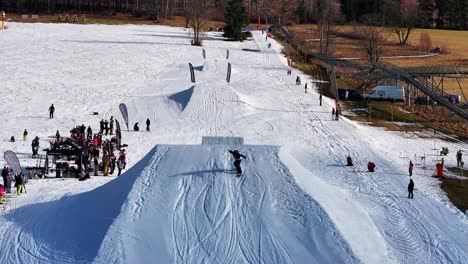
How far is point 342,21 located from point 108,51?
5878cm

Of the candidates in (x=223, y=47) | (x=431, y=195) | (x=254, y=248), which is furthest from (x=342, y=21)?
(x=254, y=248)

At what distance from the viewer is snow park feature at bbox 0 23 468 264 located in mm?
21484

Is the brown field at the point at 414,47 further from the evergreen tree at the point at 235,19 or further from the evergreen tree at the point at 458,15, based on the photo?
the evergreen tree at the point at 235,19

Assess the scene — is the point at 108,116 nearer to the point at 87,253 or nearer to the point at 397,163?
the point at 397,163

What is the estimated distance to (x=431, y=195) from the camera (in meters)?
30.3

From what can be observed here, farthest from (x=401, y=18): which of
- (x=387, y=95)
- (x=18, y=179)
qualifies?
(x=18, y=179)

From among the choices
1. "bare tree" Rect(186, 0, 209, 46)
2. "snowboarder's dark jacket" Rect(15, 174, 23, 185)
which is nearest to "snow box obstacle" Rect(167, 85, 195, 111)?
"snowboarder's dark jacket" Rect(15, 174, 23, 185)

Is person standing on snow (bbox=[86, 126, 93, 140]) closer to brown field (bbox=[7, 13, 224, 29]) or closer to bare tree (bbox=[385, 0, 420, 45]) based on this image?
brown field (bbox=[7, 13, 224, 29])

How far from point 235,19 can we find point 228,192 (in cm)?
7312

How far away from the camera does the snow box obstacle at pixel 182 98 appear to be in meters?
49.1

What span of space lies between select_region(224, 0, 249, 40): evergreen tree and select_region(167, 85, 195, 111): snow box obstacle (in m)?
43.0

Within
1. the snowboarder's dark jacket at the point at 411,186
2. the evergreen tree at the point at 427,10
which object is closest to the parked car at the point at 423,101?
the snowboarder's dark jacket at the point at 411,186

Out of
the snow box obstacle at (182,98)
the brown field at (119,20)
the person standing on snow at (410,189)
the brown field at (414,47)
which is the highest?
the brown field at (119,20)

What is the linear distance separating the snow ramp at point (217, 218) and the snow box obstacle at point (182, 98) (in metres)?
22.1
